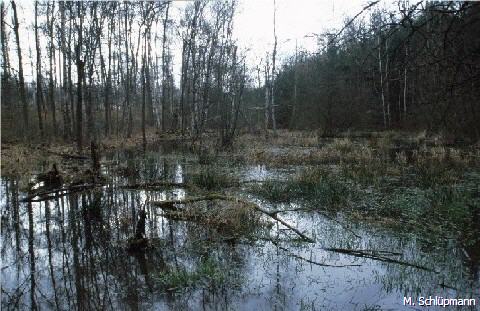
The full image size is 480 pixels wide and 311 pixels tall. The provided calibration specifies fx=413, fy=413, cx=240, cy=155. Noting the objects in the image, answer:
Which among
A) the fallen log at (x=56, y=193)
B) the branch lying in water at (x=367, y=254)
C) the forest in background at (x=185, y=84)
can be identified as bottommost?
the branch lying in water at (x=367, y=254)

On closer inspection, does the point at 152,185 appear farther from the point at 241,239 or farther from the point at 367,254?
the point at 367,254

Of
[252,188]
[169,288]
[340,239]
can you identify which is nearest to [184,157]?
[252,188]

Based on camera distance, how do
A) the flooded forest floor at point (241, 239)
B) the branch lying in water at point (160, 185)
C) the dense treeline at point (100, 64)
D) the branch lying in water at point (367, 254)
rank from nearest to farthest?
the flooded forest floor at point (241, 239) → the branch lying in water at point (367, 254) → the branch lying in water at point (160, 185) → the dense treeline at point (100, 64)

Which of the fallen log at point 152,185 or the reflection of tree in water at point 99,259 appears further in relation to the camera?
the fallen log at point 152,185

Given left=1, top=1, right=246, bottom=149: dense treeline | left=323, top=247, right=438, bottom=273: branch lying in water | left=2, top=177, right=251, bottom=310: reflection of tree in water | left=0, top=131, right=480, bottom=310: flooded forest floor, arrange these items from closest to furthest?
1. left=2, top=177, right=251, bottom=310: reflection of tree in water
2. left=0, top=131, right=480, bottom=310: flooded forest floor
3. left=323, top=247, right=438, bottom=273: branch lying in water
4. left=1, top=1, right=246, bottom=149: dense treeline

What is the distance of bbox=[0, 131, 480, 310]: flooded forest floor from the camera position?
4.59 metres

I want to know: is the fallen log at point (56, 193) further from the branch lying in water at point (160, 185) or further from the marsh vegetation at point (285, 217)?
the branch lying in water at point (160, 185)

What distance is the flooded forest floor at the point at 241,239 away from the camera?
4.59 meters

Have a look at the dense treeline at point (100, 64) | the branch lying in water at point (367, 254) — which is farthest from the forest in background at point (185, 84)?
the branch lying in water at point (367, 254)

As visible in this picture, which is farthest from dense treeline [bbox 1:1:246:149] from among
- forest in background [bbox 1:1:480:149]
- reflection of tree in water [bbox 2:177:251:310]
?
reflection of tree in water [bbox 2:177:251:310]

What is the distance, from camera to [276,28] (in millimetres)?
25750

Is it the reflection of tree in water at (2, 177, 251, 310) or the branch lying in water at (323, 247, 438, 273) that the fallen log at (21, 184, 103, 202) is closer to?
the reflection of tree in water at (2, 177, 251, 310)

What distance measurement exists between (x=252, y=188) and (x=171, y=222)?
297 cm

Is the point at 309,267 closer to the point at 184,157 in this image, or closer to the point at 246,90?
the point at 184,157
